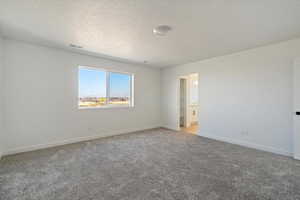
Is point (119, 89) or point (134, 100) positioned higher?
point (119, 89)

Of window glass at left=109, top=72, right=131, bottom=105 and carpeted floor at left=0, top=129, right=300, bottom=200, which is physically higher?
window glass at left=109, top=72, right=131, bottom=105

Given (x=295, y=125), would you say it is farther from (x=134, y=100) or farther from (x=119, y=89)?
(x=119, y=89)

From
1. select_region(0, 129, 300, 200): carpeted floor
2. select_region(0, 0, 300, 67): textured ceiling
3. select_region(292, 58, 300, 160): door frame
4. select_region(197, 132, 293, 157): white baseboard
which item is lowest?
select_region(0, 129, 300, 200): carpeted floor

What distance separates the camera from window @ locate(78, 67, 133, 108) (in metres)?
4.16

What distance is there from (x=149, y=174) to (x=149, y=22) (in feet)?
8.08

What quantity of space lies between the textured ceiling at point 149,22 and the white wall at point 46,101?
455mm

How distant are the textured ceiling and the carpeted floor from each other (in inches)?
96.4

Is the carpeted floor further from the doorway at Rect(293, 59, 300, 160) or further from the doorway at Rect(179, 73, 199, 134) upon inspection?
the doorway at Rect(179, 73, 199, 134)

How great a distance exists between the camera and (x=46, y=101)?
11.3 feet

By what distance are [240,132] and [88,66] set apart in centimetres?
459

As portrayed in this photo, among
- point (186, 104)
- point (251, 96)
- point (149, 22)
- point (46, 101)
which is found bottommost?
point (186, 104)

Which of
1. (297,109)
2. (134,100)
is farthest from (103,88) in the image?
(297,109)

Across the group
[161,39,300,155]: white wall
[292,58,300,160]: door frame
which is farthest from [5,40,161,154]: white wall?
[292,58,300,160]: door frame

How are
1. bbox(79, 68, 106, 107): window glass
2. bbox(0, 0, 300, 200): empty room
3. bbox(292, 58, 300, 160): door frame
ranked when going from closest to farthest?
bbox(0, 0, 300, 200): empty room, bbox(292, 58, 300, 160): door frame, bbox(79, 68, 106, 107): window glass
